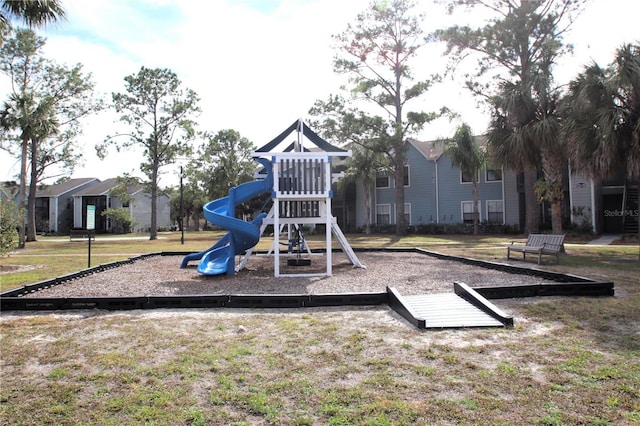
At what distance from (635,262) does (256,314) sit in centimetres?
1234

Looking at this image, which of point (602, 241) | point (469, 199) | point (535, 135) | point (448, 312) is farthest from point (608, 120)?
point (469, 199)

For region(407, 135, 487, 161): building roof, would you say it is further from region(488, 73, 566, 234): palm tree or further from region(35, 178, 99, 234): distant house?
region(35, 178, 99, 234): distant house

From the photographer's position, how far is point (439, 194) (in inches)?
1346

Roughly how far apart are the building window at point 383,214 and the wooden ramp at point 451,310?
95.1 ft

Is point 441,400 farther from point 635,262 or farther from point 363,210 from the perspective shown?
point 363,210

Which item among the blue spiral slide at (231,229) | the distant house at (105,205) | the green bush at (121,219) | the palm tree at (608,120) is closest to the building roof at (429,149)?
the palm tree at (608,120)

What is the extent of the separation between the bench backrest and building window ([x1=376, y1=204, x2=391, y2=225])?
22511 mm

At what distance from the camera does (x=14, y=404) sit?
3.46 m

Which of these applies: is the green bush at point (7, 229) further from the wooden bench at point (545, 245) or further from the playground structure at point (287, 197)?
the wooden bench at point (545, 245)

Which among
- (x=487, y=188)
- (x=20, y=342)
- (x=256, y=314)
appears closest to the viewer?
(x=20, y=342)

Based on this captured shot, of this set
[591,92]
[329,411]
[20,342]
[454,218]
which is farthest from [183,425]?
[454,218]

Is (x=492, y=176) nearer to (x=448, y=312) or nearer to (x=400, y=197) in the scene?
(x=400, y=197)

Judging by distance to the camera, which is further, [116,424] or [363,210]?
[363,210]

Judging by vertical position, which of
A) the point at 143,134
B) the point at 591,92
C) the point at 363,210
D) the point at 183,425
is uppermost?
the point at 143,134
